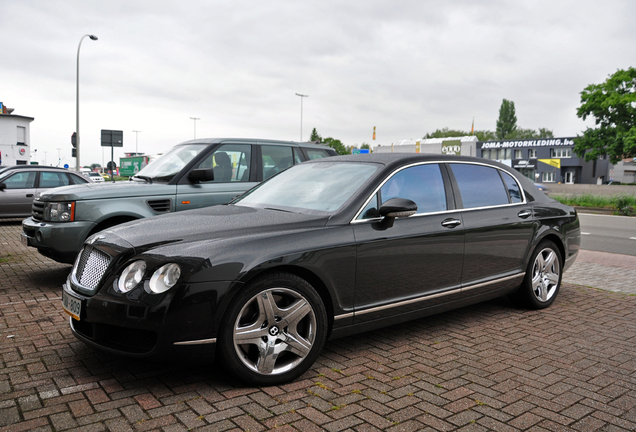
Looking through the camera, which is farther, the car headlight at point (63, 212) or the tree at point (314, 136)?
the tree at point (314, 136)

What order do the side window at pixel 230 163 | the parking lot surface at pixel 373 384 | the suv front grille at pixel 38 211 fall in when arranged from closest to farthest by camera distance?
the parking lot surface at pixel 373 384 → the suv front grille at pixel 38 211 → the side window at pixel 230 163

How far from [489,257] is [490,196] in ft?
2.03

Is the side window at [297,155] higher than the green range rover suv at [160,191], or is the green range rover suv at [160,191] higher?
the side window at [297,155]

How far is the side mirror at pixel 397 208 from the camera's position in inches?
153

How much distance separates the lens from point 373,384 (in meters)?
3.51

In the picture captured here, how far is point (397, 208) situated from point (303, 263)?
867mm

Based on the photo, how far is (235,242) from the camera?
335 cm

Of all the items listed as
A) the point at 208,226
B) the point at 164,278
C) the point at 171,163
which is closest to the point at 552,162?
the point at 171,163

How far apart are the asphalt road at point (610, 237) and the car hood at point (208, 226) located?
10170 mm

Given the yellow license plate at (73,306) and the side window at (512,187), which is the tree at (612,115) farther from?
the yellow license plate at (73,306)

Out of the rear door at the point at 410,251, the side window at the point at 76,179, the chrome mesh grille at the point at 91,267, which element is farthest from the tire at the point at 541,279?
the side window at the point at 76,179

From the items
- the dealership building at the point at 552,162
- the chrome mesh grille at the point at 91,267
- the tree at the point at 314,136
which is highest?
the tree at the point at 314,136

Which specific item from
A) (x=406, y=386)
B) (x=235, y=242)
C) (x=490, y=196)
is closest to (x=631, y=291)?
(x=490, y=196)

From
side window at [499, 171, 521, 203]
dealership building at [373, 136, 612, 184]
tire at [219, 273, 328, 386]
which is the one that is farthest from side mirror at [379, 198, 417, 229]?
dealership building at [373, 136, 612, 184]
